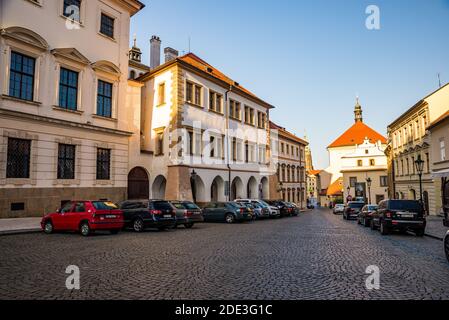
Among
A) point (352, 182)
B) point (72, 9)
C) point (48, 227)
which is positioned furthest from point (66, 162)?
point (352, 182)

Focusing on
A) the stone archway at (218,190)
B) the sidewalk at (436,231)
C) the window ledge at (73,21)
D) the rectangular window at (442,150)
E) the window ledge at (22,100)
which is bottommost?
the sidewalk at (436,231)

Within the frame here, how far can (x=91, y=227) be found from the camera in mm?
14383

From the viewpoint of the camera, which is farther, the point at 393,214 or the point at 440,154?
the point at 440,154

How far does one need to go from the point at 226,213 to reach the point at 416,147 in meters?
24.8

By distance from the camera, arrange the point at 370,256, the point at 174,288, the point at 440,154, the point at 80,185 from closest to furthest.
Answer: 1. the point at 174,288
2. the point at 370,256
3. the point at 80,185
4. the point at 440,154

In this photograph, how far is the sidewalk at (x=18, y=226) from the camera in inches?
588

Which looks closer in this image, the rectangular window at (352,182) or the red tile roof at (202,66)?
the red tile roof at (202,66)

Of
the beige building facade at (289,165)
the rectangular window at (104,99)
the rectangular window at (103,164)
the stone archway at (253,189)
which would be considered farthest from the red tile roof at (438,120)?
the rectangular window at (103,164)

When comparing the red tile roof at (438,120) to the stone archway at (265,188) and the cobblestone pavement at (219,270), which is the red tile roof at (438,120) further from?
the cobblestone pavement at (219,270)

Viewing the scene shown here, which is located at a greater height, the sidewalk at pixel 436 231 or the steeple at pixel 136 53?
the steeple at pixel 136 53

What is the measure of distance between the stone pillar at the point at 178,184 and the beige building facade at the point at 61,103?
11.8 feet
